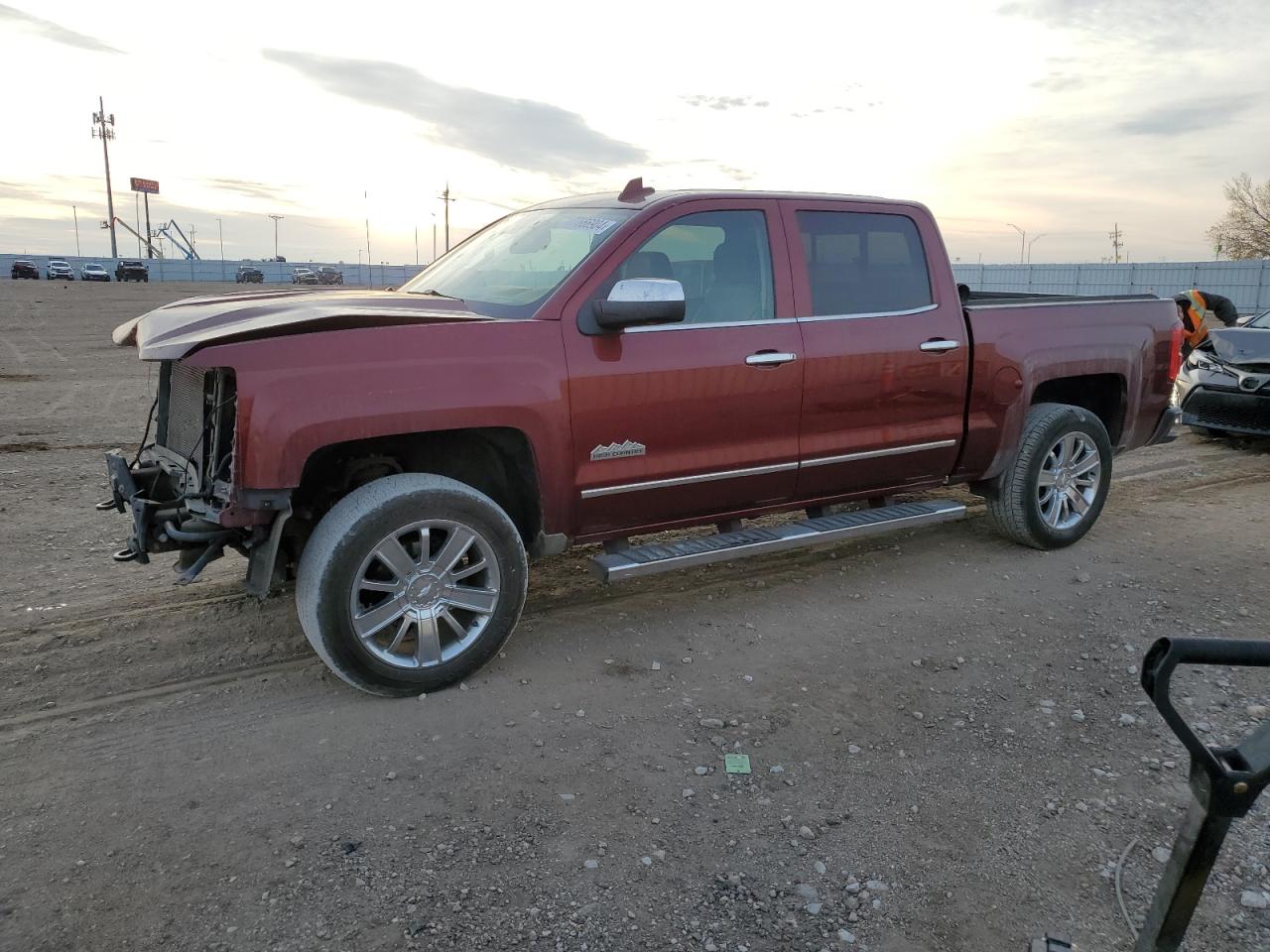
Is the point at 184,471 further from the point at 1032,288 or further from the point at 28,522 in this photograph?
the point at 1032,288

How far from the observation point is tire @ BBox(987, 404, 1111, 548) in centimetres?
556

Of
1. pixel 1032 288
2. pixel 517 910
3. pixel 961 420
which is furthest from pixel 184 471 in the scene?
pixel 1032 288

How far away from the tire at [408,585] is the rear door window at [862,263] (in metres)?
2.05

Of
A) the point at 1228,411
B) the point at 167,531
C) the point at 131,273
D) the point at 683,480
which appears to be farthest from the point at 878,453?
the point at 131,273

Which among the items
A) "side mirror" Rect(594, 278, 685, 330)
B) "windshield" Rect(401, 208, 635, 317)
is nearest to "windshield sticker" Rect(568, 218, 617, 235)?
"windshield" Rect(401, 208, 635, 317)

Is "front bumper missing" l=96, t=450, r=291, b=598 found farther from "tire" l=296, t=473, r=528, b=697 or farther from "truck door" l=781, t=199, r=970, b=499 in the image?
"truck door" l=781, t=199, r=970, b=499

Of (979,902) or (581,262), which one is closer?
(979,902)

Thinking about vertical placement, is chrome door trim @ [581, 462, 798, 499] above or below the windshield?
below

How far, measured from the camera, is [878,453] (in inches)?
196

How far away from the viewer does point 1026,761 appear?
3408mm

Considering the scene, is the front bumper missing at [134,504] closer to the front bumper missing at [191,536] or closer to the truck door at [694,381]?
the front bumper missing at [191,536]

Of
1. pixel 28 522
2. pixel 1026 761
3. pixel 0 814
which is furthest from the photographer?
pixel 28 522

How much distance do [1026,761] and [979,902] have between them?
2.87 feet

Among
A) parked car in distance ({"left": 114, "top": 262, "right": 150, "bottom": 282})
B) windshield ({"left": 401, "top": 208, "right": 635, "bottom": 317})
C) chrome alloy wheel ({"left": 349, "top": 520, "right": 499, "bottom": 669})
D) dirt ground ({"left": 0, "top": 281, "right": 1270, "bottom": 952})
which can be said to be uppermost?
parked car in distance ({"left": 114, "top": 262, "right": 150, "bottom": 282})
